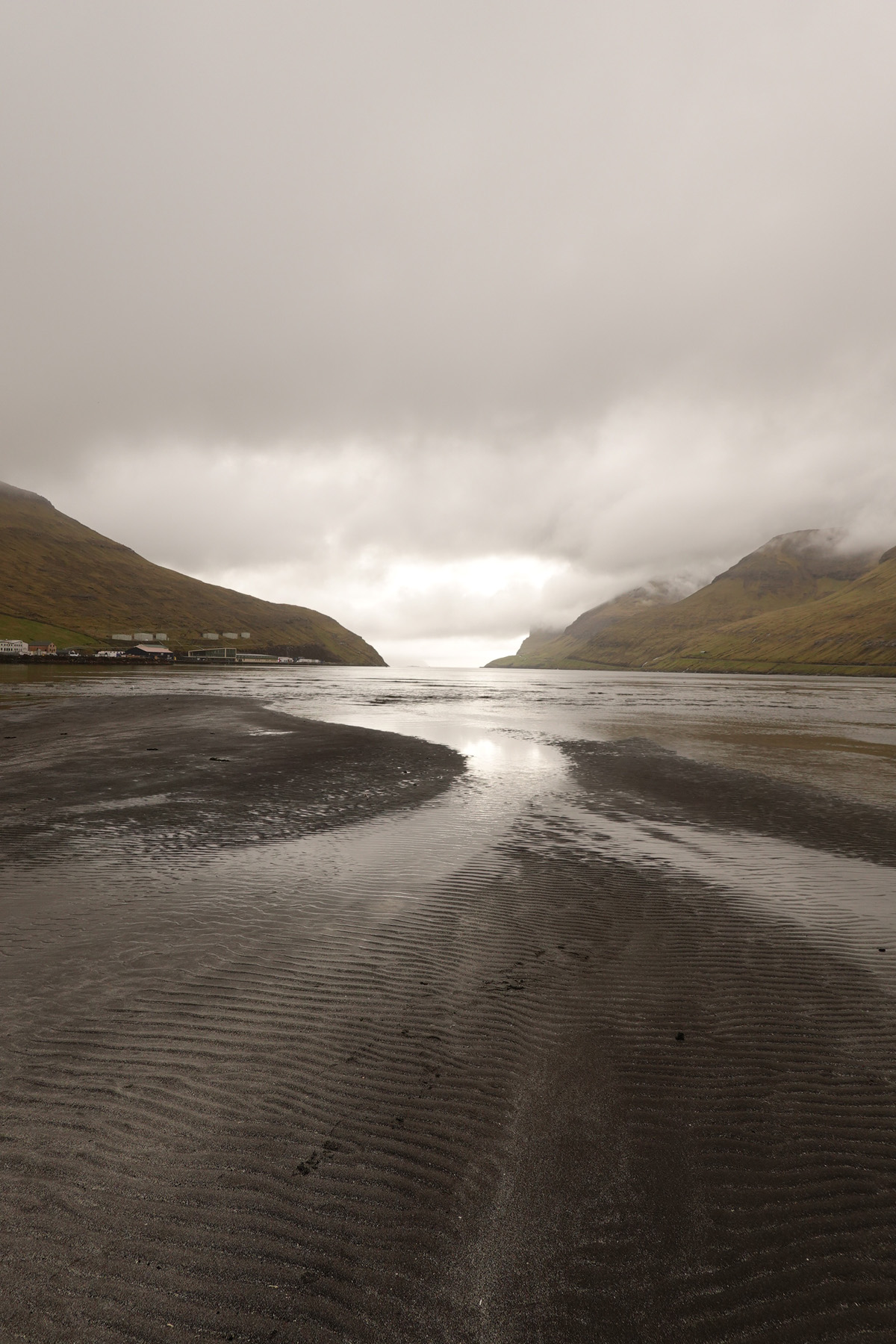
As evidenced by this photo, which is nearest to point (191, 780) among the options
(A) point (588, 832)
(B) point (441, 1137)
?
(A) point (588, 832)

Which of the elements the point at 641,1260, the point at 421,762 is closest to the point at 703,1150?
the point at 641,1260

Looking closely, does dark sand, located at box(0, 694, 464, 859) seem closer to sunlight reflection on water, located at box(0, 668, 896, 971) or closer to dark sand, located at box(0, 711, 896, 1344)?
sunlight reflection on water, located at box(0, 668, 896, 971)

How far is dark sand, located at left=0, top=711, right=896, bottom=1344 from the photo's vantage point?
3.93 m

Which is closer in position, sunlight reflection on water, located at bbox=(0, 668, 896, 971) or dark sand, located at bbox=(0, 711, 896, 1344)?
dark sand, located at bbox=(0, 711, 896, 1344)

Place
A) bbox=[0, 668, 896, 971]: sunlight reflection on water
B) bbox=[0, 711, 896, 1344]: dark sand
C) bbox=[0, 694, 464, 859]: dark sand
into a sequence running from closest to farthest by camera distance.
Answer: bbox=[0, 711, 896, 1344]: dark sand, bbox=[0, 668, 896, 971]: sunlight reflection on water, bbox=[0, 694, 464, 859]: dark sand

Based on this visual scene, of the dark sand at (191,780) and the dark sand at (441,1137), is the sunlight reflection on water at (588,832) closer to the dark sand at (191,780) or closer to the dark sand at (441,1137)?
the dark sand at (191,780)

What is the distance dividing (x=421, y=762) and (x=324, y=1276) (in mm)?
23496

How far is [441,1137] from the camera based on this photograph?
18.0ft

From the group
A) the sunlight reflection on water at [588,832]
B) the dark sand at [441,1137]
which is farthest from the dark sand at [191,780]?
the dark sand at [441,1137]

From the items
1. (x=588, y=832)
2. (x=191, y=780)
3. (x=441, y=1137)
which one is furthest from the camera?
(x=191, y=780)

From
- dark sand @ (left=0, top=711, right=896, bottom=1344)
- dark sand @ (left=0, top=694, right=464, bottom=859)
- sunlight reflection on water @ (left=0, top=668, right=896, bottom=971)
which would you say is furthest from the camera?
dark sand @ (left=0, top=694, right=464, bottom=859)

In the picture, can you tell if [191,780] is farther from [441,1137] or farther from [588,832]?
[441,1137]

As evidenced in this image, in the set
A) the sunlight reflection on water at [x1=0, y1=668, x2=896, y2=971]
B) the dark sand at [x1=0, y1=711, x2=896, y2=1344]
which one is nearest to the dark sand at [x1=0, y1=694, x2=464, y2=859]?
the sunlight reflection on water at [x1=0, y1=668, x2=896, y2=971]

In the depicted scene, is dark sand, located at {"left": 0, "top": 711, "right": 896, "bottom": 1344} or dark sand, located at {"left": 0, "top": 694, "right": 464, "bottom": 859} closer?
dark sand, located at {"left": 0, "top": 711, "right": 896, "bottom": 1344}
